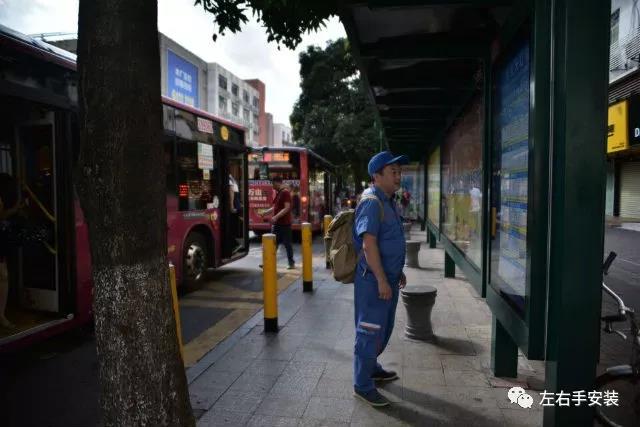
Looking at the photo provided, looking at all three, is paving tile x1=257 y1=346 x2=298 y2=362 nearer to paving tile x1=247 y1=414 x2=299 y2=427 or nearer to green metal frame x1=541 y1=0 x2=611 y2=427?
paving tile x1=247 y1=414 x2=299 y2=427

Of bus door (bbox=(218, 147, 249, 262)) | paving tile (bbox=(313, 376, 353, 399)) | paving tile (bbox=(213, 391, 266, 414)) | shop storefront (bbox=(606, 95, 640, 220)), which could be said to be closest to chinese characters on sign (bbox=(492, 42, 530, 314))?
paving tile (bbox=(313, 376, 353, 399))

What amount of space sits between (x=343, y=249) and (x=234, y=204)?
246 inches

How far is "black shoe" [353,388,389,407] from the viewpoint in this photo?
3508 millimetres

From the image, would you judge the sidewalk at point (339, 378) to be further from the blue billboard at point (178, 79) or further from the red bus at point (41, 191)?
the blue billboard at point (178, 79)

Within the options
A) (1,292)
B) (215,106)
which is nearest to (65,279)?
(1,292)

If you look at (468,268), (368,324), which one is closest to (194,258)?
(468,268)

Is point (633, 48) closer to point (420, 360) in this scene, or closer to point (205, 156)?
point (205, 156)

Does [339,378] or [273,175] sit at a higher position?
[273,175]

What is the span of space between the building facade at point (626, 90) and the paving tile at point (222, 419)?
1711 cm

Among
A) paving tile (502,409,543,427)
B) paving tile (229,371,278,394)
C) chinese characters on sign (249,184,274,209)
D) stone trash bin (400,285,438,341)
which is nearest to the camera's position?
paving tile (502,409,543,427)

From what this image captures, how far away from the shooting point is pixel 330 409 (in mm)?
3502

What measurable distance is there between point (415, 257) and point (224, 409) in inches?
261

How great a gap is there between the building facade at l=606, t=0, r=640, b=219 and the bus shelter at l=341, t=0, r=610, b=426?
48.6ft

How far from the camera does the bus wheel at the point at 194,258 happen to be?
7.67m
